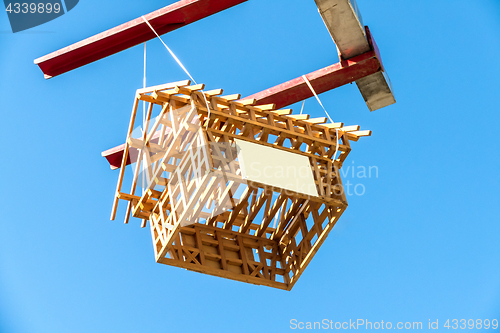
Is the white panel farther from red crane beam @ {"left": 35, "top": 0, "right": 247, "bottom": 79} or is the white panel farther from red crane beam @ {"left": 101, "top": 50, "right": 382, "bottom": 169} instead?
red crane beam @ {"left": 35, "top": 0, "right": 247, "bottom": 79}

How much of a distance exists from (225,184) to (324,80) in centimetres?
267

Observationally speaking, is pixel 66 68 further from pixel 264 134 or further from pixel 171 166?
pixel 264 134

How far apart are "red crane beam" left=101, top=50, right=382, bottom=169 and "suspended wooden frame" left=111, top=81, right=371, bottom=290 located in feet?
2.58

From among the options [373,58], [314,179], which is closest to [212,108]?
[314,179]

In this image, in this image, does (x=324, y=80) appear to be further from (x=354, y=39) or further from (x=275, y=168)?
(x=275, y=168)

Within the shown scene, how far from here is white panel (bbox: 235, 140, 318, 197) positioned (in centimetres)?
1155

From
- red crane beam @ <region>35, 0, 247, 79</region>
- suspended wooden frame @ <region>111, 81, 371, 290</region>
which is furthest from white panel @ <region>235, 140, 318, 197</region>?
red crane beam @ <region>35, 0, 247, 79</region>

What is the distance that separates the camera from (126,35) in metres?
12.2

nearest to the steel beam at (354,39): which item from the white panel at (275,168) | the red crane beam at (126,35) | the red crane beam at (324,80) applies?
the red crane beam at (324,80)

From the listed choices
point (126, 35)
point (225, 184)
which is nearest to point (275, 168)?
point (225, 184)

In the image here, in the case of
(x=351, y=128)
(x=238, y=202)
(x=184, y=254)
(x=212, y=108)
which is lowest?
(x=184, y=254)

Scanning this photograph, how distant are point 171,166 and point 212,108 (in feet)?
4.32

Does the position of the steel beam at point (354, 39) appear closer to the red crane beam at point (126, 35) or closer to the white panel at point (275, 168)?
the red crane beam at point (126, 35)

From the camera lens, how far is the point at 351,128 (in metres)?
13.0
